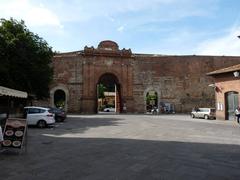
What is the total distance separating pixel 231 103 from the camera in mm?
34344

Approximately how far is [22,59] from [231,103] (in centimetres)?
1972

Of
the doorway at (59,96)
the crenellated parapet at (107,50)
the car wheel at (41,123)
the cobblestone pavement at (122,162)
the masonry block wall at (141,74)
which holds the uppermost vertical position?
the crenellated parapet at (107,50)

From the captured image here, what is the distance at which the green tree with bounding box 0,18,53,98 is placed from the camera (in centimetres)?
2828

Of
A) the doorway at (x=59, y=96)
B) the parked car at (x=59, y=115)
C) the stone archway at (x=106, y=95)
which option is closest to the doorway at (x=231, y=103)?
the parked car at (x=59, y=115)

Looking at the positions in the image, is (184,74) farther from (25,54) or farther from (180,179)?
(180,179)

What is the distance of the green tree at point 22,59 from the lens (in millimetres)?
28281

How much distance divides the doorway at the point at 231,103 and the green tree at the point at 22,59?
1723 centimetres

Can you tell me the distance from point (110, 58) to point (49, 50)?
761 inches

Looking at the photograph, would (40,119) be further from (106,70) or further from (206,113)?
(106,70)

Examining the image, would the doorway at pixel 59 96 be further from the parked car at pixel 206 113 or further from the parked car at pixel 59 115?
the parked car at pixel 59 115

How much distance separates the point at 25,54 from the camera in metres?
29.6

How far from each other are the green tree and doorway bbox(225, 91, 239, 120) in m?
17.2

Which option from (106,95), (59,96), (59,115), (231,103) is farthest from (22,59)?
(106,95)

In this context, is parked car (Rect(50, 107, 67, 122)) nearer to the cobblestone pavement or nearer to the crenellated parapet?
the cobblestone pavement
